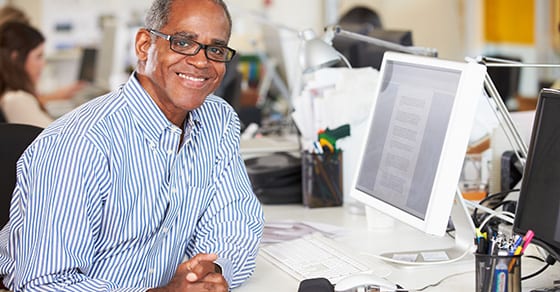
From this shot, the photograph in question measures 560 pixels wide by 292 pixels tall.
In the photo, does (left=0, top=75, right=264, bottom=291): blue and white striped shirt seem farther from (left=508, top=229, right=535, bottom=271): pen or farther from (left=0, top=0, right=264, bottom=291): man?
(left=508, top=229, right=535, bottom=271): pen

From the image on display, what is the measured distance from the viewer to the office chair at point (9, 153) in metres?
2.00

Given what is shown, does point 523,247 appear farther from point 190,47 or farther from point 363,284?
point 190,47

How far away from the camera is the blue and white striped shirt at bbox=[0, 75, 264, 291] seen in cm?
155

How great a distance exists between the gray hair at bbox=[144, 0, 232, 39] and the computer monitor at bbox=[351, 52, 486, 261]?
388 mm

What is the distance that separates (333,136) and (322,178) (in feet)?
0.39

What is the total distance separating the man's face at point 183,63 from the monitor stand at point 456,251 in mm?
524

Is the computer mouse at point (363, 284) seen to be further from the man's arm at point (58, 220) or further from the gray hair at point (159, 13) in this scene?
the gray hair at point (159, 13)

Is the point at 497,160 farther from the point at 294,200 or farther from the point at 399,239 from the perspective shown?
the point at 294,200

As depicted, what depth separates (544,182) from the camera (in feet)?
4.97

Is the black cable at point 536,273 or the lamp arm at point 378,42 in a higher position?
the lamp arm at point 378,42

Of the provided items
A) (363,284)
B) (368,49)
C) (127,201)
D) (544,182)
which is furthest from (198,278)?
(368,49)

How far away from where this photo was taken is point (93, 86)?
593cm

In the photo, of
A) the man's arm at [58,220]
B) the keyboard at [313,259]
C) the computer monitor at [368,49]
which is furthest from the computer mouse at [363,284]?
the computer monitor at [368,49]

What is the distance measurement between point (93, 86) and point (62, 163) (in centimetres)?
446
